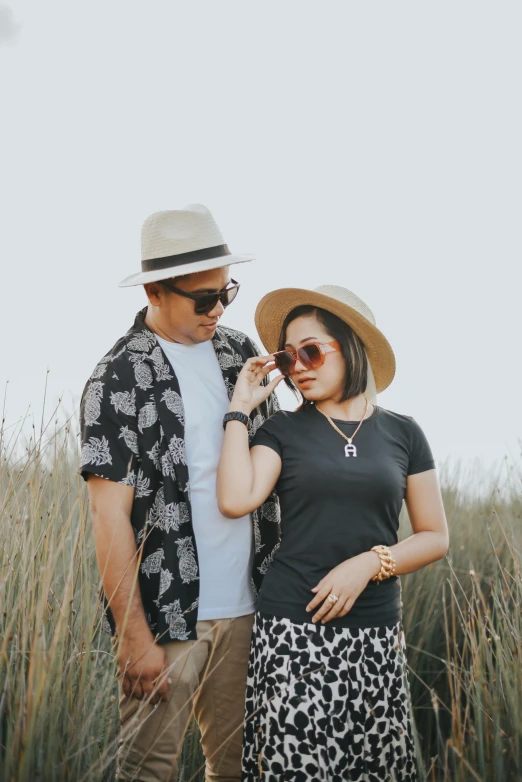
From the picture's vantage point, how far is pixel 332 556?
2.57 metres

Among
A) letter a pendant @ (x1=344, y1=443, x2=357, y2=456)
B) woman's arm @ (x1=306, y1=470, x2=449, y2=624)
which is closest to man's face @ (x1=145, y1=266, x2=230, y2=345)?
letter a pendant @ (x1=344, y1=443, x2=357, y2=456)

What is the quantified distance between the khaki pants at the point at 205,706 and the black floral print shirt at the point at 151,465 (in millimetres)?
121

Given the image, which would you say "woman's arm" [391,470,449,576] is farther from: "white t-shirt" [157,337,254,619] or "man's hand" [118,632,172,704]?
"man's hand" [118,632,172,704]

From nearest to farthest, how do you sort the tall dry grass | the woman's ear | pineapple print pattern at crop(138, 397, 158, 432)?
the tall dry grass → pineapple print pattern at crop(138, 397, 158, 432) → the woman's ear

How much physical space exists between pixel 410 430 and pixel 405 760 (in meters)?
1.14

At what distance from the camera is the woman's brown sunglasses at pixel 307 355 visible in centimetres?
276

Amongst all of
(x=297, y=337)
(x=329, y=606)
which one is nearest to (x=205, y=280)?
(x=297, y=337)

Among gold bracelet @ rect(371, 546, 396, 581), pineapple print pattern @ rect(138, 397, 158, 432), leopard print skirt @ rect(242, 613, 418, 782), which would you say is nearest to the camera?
leopard print skirt @ rect(242, 613, 418, 782)

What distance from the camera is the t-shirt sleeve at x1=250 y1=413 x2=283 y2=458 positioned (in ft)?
8.84

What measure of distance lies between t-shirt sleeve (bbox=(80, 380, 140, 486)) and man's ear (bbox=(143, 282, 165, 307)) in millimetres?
437

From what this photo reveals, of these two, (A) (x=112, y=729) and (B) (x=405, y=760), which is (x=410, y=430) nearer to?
(B) (x=405, y=760)

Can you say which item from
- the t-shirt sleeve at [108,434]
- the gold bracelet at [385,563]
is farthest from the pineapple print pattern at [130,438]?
the gold bracelet at [385,563]

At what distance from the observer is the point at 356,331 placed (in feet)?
9.60

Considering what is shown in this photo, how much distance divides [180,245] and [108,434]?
831 millimetres
